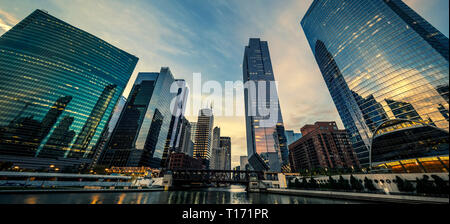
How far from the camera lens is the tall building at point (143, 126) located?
120m

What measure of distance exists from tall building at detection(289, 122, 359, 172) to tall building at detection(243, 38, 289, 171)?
37.7 m

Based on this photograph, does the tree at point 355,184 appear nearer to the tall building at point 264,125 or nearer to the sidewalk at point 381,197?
the sidewalk at point 381,197

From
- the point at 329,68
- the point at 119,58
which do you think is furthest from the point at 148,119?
the point at 329,68

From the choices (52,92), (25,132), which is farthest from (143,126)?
(25,132)

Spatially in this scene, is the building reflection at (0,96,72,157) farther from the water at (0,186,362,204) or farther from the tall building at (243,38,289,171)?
the tall building at (243,38,289,171)

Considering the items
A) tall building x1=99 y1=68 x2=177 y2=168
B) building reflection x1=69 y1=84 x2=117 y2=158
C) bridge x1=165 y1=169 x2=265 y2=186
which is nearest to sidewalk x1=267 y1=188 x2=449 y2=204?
bridge x1=165 y1=169 x2=265 y2=186

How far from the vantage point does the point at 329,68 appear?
269ft

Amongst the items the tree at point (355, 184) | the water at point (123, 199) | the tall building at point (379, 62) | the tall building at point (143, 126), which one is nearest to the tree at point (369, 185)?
the tree at point (355, 184)

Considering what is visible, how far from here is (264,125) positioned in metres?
103

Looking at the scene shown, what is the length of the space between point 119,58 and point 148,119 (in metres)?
56.3

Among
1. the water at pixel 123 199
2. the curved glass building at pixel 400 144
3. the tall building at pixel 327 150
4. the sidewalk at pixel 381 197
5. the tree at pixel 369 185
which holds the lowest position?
the water at pixel 123 199

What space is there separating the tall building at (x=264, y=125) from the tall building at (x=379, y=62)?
38.6 metres

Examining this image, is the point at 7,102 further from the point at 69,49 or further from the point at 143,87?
the point at 143,87
